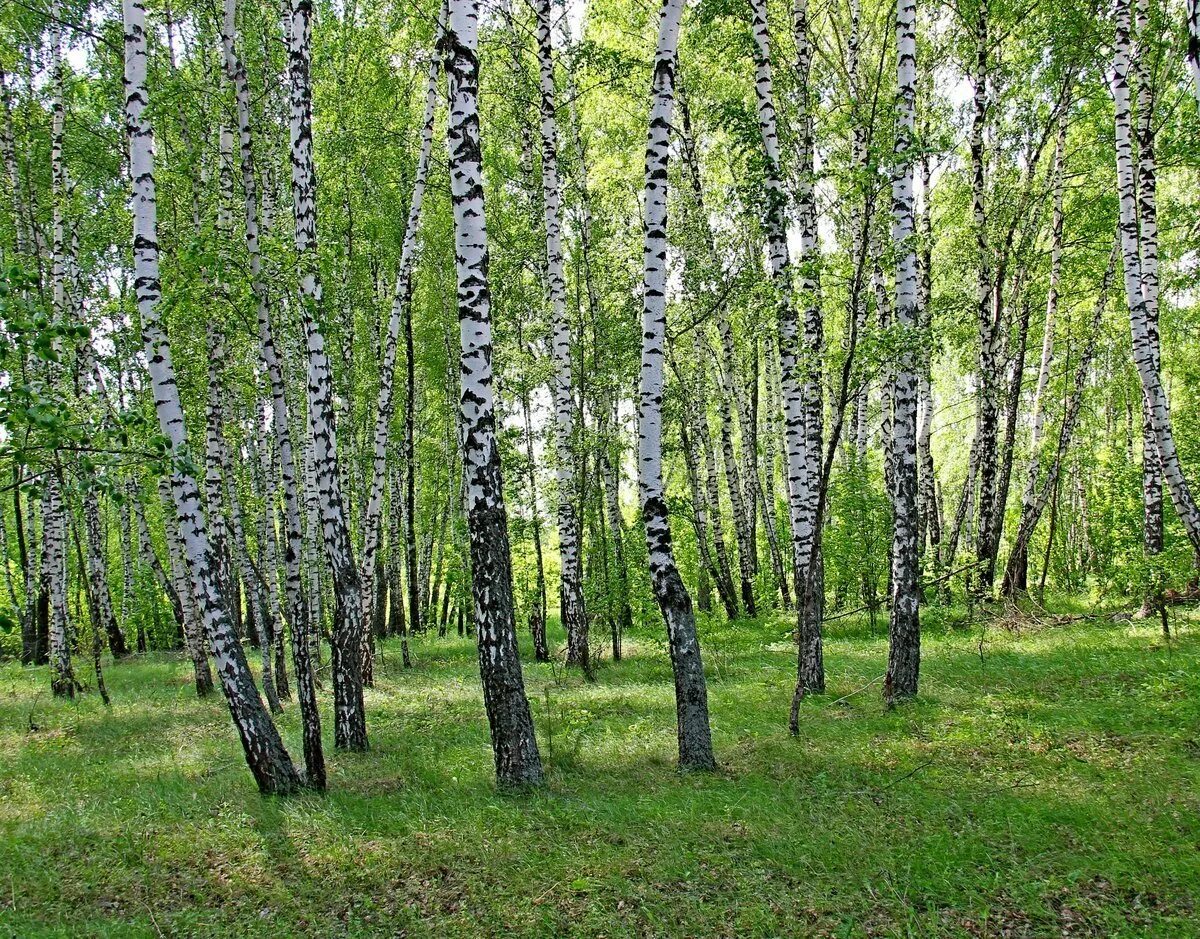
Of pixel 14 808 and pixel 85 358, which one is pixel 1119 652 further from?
pixel 85 358

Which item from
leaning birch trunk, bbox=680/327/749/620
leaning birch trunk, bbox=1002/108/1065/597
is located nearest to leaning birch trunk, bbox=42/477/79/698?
leaning birch trunk, bbox=680/327/749/620

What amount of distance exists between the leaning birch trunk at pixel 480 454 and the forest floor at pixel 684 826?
741 mm

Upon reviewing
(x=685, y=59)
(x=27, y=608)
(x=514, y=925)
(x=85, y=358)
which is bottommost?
(x=514, y=925)

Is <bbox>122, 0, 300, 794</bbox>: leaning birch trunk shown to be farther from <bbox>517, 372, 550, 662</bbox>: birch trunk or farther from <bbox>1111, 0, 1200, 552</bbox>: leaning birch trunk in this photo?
<bbox>1111, 0, 1200, 552</bbox>: leaning birch trunk

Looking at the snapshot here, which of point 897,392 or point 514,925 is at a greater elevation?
point 897,392

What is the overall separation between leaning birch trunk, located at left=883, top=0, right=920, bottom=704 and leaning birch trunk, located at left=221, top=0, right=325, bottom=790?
7084mm

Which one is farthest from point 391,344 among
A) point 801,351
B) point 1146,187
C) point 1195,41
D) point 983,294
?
point 1146,187

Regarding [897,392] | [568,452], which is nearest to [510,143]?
[568,452]

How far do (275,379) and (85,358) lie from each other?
30.6 feet

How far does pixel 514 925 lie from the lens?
16.7 feet

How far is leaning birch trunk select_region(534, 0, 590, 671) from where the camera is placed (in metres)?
12.5

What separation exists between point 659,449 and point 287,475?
16.7ft

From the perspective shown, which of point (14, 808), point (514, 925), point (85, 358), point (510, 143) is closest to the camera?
point (514, 925)

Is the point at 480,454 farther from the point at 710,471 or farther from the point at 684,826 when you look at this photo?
the point at 710,471
